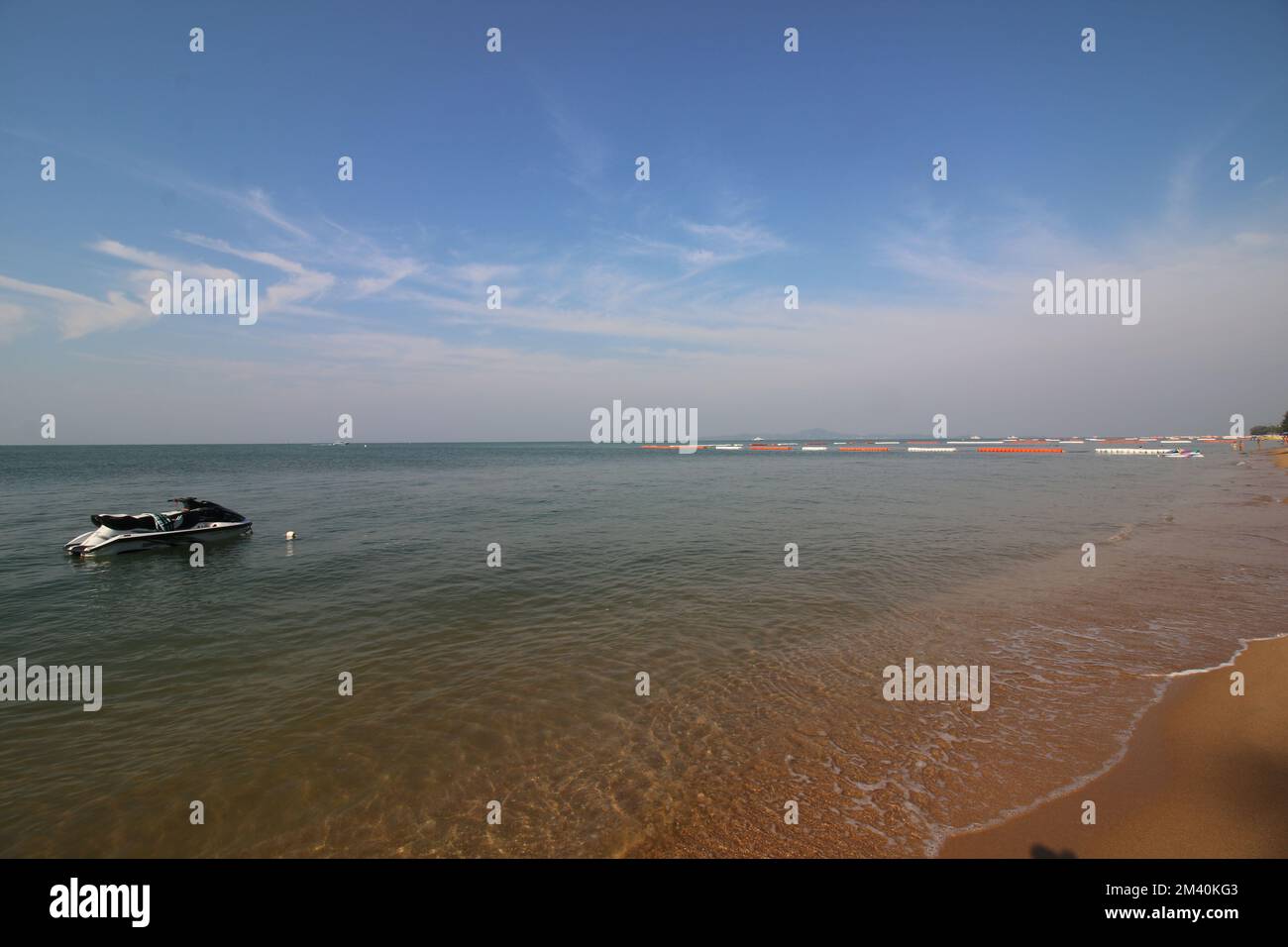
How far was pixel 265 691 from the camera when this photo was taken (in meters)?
8.80

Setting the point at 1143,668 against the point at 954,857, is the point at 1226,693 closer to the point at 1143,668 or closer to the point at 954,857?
the point at 1143,668

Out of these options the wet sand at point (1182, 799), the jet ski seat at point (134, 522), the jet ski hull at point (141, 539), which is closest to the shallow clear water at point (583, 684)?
the wet sand at point (1182, 799)

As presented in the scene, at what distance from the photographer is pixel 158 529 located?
21.6 metres

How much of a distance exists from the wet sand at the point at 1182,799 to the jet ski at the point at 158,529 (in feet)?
94.1

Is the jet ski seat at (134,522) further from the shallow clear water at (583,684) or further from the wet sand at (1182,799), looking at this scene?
the wet sand at (1182,799)

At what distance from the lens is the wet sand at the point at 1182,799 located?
5012 mm

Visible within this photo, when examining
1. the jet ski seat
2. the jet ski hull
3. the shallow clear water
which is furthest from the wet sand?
the jet ski seat

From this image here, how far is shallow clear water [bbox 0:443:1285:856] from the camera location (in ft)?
18.7

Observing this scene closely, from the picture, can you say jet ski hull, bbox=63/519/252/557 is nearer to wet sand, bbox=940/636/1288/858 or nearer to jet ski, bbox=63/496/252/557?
jet ski, bbox=63/496/252/557

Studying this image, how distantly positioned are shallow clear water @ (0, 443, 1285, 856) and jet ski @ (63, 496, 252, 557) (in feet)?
2.83

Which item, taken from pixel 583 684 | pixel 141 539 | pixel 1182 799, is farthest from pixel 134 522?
pixel 1182 799

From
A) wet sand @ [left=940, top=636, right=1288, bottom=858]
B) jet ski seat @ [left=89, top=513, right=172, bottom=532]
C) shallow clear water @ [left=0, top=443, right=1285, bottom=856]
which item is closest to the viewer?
wet sand @ [left=940, top=636, right=1288, bottom=858]

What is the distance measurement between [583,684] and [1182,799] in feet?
25.9

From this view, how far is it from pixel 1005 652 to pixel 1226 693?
9.58ft
